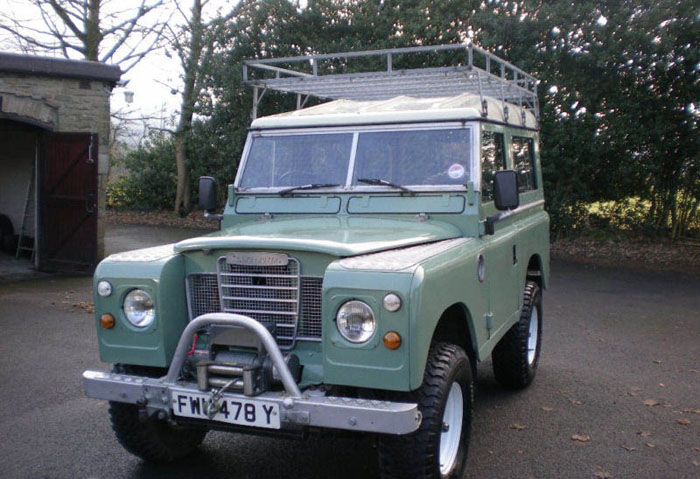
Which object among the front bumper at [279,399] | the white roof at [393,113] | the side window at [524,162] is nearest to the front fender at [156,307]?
the front bumper at [279,399]

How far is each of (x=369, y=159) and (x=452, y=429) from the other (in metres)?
1.98

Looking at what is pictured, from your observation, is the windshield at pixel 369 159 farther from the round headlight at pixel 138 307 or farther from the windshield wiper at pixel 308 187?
the round headlight at pixel 138 307

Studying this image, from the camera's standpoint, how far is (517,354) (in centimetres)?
556

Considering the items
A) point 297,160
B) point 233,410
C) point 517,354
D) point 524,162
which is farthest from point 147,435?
point 524,162

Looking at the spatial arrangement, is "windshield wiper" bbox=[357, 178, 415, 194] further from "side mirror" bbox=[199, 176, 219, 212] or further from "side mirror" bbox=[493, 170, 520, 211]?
"side mirror" bbox=[199, 176, 219, 212]

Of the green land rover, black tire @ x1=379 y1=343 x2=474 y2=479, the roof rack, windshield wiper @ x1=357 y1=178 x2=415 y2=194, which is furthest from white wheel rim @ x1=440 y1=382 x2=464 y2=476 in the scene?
the roof rack

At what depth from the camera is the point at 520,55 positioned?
14.4 m

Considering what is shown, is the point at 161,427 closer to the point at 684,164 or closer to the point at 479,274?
the point at 479,274

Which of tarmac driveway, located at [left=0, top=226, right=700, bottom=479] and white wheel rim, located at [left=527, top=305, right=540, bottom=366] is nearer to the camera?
tarmac driveway, located at [left=0, top=226, right=700, bottom=479]

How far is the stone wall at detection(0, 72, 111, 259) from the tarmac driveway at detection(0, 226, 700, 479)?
13.1 feet

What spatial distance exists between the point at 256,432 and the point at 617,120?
41.7 ft

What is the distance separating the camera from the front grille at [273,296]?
3.63m

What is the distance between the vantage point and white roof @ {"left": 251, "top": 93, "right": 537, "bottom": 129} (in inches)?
193

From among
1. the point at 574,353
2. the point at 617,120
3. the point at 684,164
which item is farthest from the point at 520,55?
the point at 574,353
